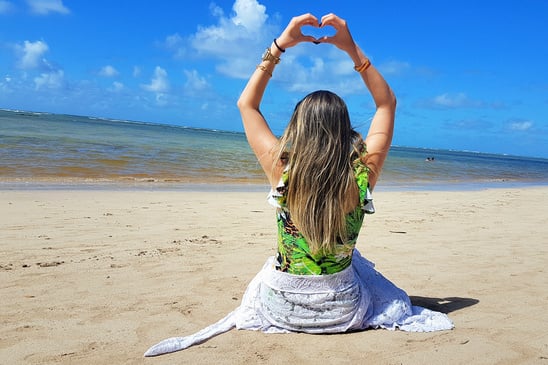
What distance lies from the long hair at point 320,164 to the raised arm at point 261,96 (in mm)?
160

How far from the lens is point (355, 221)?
8.67 feet

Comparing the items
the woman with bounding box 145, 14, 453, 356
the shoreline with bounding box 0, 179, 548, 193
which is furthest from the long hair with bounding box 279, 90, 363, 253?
the shoreline with bounding box 0, 179, 548, 193

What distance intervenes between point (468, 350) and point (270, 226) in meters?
4.69

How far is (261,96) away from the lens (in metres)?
2.77

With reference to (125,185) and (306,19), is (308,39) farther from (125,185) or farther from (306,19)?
(125,185)

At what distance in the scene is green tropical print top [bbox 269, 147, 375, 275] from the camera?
2572 mm

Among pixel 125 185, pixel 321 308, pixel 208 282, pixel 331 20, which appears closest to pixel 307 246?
pixel 321 308

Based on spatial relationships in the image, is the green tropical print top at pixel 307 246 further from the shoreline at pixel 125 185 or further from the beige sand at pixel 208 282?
the shoreline at pixel 125 185

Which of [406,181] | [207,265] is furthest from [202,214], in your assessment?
[406,181]

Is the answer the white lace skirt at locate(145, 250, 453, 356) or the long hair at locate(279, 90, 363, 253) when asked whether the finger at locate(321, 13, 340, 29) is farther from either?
the white lace skirt at locate(145, 250, 453, 356)

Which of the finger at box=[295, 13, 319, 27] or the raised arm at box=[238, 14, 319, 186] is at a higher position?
the finger at box=[295, 13, 319, 27]

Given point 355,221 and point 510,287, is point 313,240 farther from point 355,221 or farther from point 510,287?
point 510,287

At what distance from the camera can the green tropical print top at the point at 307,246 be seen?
257 cm

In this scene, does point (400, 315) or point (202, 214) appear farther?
point (202, 214)
